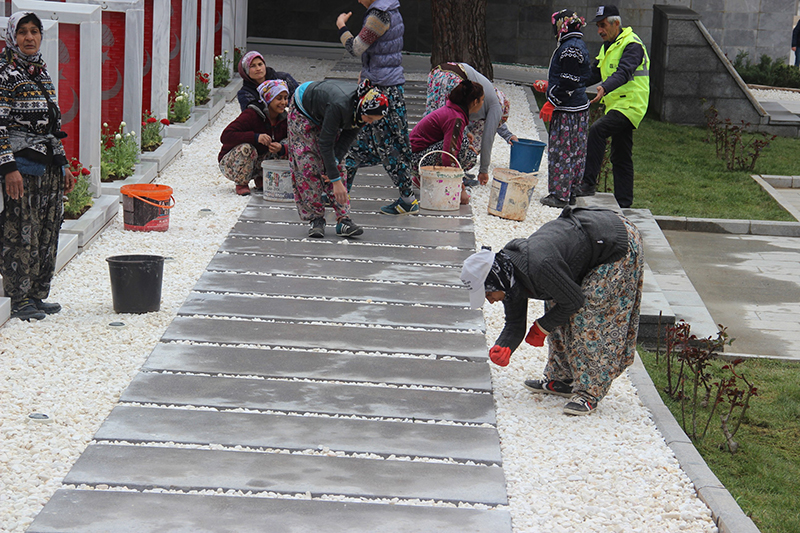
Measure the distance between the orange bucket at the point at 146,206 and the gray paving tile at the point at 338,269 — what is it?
0.80 m

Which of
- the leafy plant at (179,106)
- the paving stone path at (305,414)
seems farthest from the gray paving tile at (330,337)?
the leafy plant at (179,106)

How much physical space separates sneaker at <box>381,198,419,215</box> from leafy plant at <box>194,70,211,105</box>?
4.87 m

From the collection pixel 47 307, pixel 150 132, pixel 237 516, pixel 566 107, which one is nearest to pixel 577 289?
pixel 237 516

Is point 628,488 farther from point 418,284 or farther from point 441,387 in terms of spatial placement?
point 418,284

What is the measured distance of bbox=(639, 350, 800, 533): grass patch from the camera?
466cm

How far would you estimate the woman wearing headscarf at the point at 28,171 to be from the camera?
5.50m

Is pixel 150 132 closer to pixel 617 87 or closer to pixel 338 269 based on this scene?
pixel 338 269

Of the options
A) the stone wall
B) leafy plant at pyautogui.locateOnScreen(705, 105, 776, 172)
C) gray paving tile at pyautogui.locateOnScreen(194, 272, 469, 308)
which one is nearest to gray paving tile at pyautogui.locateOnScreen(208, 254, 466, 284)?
gray paving tile at pyautogui.locateOnScreen(194, 272, 469, 308)

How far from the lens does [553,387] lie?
536 cm

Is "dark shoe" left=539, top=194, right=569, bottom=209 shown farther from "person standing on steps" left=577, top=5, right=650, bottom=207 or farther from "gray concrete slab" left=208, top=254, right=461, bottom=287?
"gray concrete slab" left=208, top=254, right=461, bottom=287

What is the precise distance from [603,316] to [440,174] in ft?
13.4

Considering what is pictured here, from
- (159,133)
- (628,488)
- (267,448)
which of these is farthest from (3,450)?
(159,133)

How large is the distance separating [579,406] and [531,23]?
16088 millimetres

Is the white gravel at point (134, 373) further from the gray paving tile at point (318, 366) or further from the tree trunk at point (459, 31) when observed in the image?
the tree trunk at point (459, 31)
